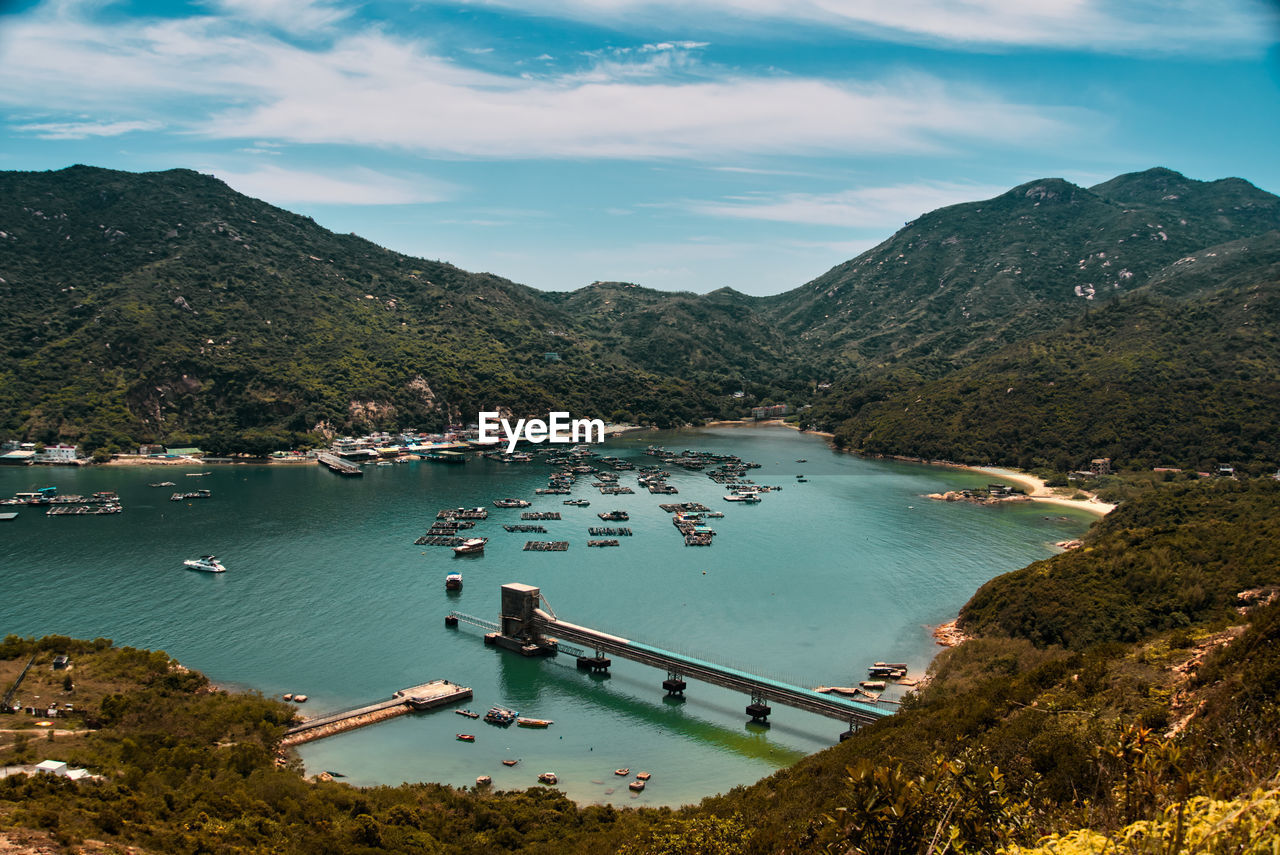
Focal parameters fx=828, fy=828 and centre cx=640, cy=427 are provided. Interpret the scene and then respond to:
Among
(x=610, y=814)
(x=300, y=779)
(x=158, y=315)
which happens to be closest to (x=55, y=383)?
(x=158, y=315)

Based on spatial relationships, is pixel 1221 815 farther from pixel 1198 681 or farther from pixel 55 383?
pixel 55 383

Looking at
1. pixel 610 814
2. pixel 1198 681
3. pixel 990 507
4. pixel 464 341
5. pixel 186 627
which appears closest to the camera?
pixel 1198 681

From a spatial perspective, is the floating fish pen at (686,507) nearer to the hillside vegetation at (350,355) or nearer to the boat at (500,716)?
the boat at (500,716)

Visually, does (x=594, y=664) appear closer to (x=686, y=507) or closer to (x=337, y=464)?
(x=686, y=507)

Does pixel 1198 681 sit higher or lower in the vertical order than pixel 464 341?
lower

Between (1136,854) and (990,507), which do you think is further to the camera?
(990,507)

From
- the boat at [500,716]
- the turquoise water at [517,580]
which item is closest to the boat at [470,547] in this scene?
Answer: the turquoise water at [517,580]

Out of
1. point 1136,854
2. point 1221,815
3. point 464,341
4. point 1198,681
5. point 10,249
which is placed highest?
point 10,249

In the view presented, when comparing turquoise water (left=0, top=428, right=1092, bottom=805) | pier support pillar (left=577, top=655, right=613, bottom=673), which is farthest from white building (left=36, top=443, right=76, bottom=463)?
pier support pillar (left=577, top=655, right=613, bottom=673)
